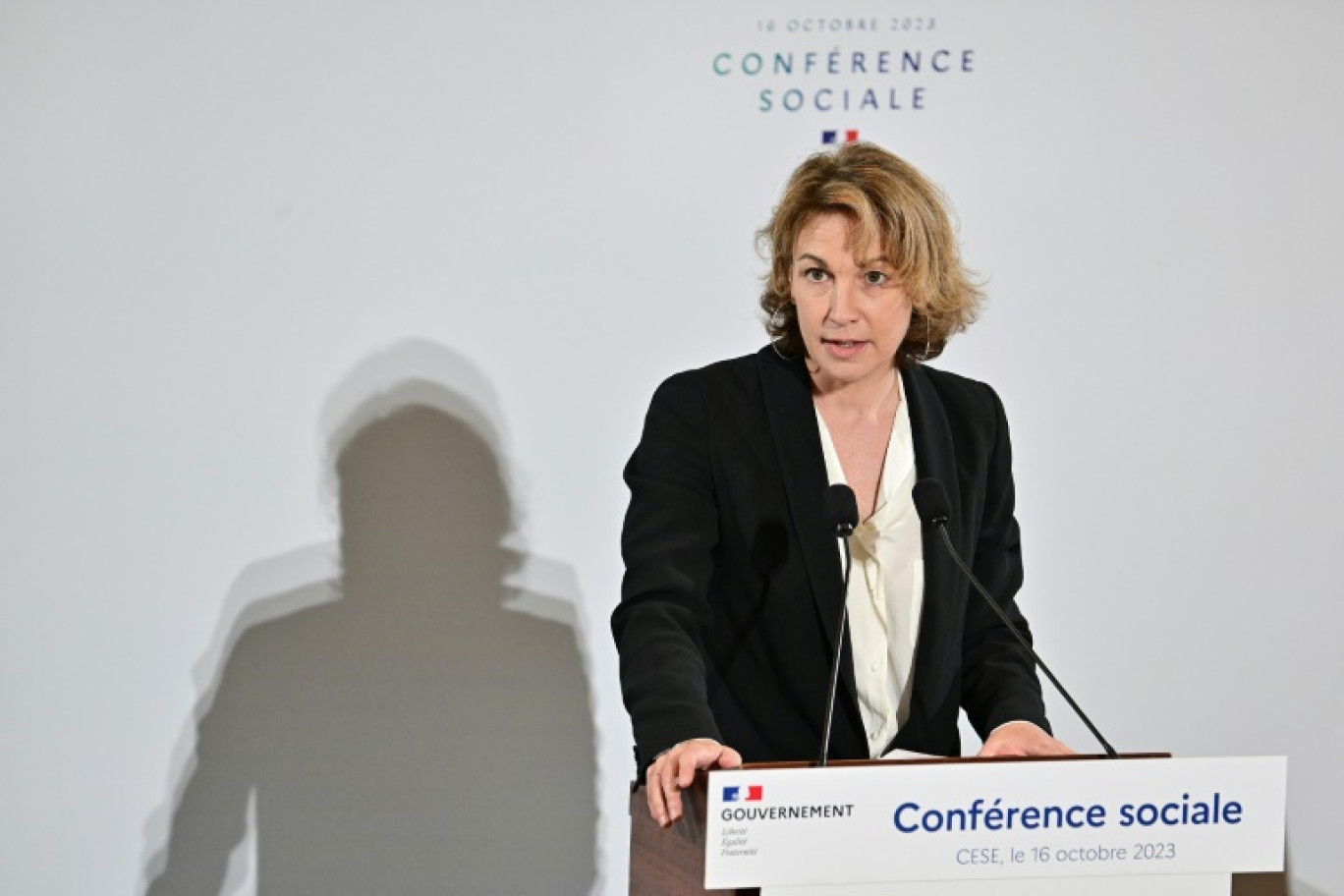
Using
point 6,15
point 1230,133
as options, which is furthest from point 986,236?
point 6,15

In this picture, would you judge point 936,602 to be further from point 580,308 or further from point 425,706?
point 425,706

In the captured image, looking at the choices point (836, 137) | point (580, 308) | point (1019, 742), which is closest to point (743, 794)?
point (1019, 742)

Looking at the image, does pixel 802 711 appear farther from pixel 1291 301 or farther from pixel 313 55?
pixel 313 55

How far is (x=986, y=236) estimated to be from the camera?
360 centimetres

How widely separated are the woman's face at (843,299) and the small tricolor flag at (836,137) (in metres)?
1.17

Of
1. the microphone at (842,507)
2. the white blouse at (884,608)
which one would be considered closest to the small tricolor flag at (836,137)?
the white blouse at (884,608)

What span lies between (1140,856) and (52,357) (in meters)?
2.83

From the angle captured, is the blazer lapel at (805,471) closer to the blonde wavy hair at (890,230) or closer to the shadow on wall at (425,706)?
the blonde wavy hair at (890,230)

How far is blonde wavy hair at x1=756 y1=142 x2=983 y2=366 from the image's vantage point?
7.96ft

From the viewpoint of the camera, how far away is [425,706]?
145 inches

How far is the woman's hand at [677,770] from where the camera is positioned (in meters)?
1.79

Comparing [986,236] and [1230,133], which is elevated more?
[1230,133]

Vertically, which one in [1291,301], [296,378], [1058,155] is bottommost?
[296,378]

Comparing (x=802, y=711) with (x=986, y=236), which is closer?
(x=802, y=711)
